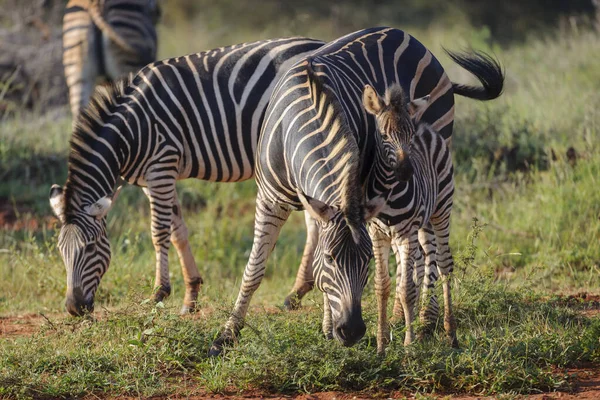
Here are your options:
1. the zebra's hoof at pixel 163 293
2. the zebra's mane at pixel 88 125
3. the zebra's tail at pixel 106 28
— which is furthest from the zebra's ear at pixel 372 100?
the zebra's tail at pixel 106 28

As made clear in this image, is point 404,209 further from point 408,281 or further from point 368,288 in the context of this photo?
point 368,288

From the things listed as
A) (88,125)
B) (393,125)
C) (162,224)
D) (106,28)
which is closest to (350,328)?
(393,125)

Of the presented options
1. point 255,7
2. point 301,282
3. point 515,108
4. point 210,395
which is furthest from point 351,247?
point 255,7

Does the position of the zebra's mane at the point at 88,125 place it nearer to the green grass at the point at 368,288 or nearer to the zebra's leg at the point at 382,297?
the green grass at the point at 368,288

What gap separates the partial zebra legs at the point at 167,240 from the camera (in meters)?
6.74

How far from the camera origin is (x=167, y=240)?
6891 mm

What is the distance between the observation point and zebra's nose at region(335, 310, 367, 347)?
174 inches

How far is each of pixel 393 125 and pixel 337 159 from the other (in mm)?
373

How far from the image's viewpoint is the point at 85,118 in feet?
21.5

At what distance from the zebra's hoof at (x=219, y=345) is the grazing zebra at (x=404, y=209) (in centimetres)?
106

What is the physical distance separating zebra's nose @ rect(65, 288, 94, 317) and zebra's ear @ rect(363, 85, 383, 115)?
2.64 meters

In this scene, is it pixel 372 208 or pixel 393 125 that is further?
pixel 393 125

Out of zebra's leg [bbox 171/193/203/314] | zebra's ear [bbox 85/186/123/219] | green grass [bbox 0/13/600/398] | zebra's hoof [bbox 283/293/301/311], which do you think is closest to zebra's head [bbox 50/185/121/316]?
zebra's ear [bbox 85/186/123/219]

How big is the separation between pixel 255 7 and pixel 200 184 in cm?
1335
